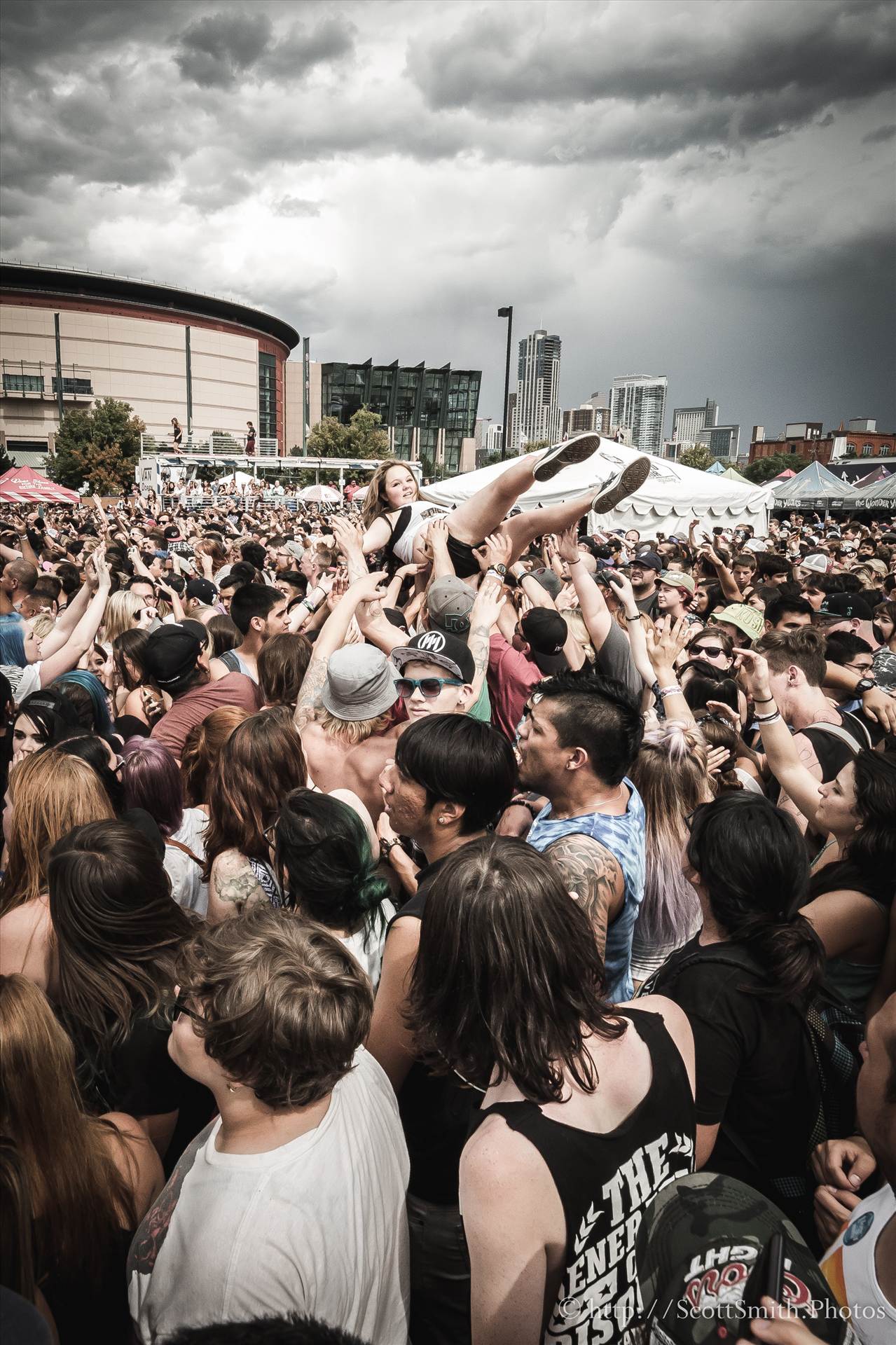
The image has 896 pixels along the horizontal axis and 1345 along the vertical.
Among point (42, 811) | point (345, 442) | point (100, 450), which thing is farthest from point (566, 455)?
point (345, 442)

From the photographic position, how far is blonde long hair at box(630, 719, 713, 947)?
2.72m

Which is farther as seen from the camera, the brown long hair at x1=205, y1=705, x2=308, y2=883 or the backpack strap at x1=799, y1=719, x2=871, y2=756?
the backpack strap at x1=799, y1=719, x2=871, y2=756

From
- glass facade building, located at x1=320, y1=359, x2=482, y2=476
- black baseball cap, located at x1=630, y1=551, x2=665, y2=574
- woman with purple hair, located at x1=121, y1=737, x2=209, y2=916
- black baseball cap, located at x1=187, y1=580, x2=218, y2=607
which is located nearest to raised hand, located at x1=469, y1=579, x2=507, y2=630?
woman with purple hair, located at x1=121, y1=737, x2=209, y2=916

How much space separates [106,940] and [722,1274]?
1656 mm

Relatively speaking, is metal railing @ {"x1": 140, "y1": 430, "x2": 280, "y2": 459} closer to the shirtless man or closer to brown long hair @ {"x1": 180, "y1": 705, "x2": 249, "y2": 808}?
brown long hair @ {"x1": 180, "y1": 705, "x2": 249, "y2": 808}

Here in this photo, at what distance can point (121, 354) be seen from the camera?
75688 millimetres

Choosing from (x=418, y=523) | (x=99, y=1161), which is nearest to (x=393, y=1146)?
(x=99, y=1161)

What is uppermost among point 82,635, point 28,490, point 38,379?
point 38,379

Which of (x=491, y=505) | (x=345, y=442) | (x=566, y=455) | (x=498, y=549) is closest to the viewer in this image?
(x=498, y=549)

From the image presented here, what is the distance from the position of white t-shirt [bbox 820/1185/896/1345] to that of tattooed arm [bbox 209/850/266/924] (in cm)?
178

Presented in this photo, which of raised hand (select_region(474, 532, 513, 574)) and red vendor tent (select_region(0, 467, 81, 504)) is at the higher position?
red vendor tent (select_region(0, 467, 81, 504))

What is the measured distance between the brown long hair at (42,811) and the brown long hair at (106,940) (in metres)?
0.51

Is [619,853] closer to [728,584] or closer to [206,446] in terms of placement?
[728,584]

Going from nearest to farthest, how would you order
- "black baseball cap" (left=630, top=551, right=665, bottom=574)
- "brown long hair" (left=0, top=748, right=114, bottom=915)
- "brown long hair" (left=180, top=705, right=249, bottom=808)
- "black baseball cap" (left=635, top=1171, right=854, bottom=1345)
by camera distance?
"black baseball cap" (left=635, top=1171, right=854, bottom=1345)
"brown long hair" (left=0, top=748, right=114, bottom=915)
"brown long hair" (left=180, top=705, right=249, bottom=808)
"black baseball cap" (left=630, top=551, right=665, bottom=574)
